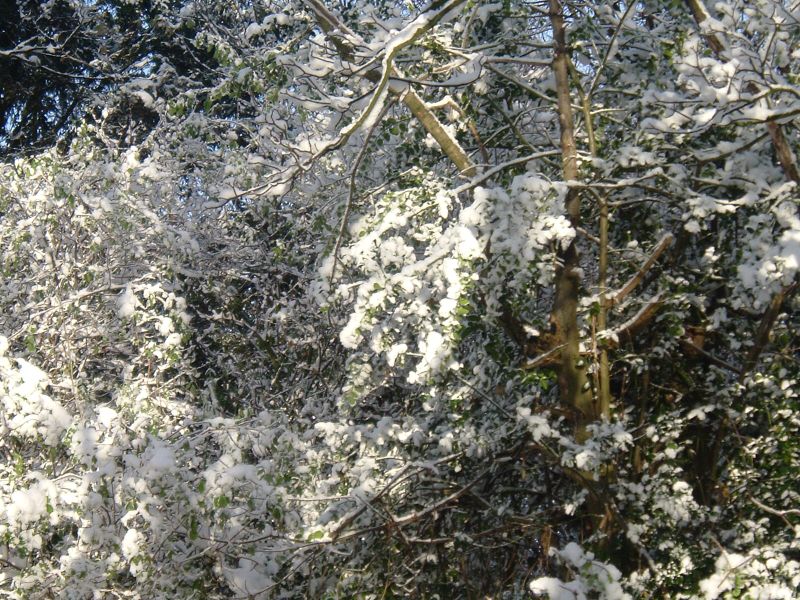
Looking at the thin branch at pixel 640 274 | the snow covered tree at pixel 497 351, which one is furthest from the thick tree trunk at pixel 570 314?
the thin branch at pixel 640 274

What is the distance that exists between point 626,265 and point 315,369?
123 inches

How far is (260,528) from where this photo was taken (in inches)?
212

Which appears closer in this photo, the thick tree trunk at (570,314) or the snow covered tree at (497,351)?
the snow covered tree at (497,351)

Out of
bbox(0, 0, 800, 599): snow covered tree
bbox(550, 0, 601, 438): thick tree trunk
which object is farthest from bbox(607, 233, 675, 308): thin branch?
bbox(550, 0, 601, 438): thick tree trunk

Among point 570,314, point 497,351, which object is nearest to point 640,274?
point 570,314

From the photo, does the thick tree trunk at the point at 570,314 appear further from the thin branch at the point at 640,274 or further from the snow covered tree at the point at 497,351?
the thin branch at the point at 640,274

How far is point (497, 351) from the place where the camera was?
4.67 metres

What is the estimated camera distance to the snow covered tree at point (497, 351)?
13.3 feet

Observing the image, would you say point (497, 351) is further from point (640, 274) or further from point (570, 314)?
point (640, 274)

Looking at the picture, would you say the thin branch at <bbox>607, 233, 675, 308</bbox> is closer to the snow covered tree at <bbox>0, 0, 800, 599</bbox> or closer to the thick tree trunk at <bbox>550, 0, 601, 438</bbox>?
the snow covered tree at <bbox>0, 0, 800, 599</bbox>

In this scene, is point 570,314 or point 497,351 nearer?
point 570,314

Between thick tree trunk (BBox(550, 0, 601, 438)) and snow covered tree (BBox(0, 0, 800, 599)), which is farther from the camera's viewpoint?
thick tree trunk (BBox(550, 0, 601, 438))

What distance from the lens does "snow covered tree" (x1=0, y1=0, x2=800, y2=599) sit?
405 cm

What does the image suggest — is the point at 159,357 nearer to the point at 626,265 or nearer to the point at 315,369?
the point at 315,369
